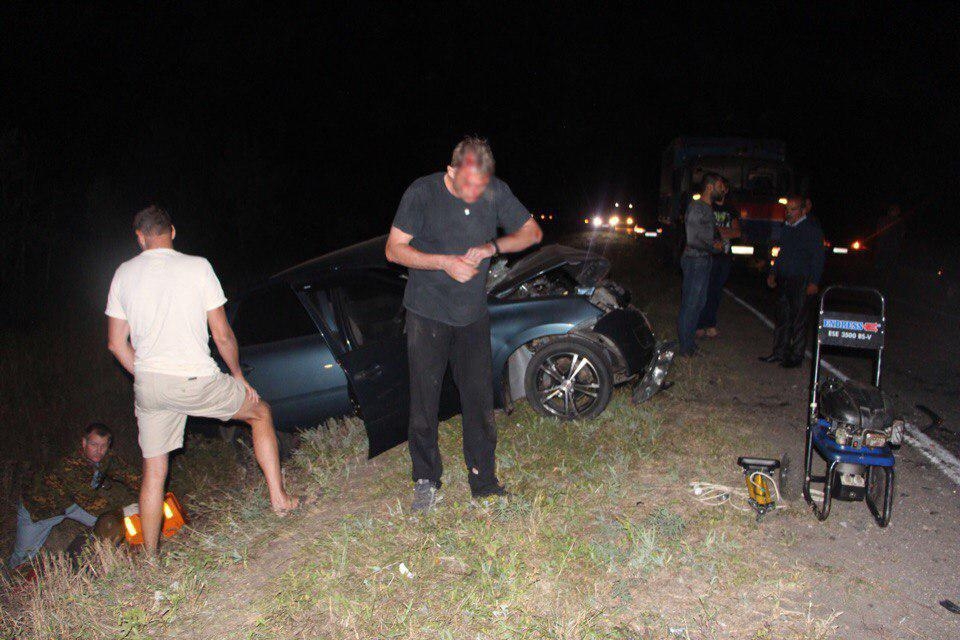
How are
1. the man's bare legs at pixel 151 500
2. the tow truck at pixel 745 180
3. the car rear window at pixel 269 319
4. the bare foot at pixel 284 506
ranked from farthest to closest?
the tow truck at pixel 745 180 → the car rear window at pixel 269 319 → the bare foot at pixel 284 506 → the man's bare legs at pixel 151 500

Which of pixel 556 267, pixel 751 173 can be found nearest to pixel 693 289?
pixel 556 267

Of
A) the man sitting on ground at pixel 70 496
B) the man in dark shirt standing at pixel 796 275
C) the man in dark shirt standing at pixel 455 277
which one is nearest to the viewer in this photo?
the man in dark shirt standing at pixel 455 277

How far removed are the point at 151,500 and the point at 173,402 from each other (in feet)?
2.15

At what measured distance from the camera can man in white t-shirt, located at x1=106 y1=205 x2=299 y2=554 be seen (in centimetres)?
370

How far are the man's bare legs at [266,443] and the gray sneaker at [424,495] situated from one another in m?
0.93

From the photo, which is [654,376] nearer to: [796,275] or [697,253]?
[697,253]

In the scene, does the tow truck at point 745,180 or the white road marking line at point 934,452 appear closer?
the white road marking line at point 934,452

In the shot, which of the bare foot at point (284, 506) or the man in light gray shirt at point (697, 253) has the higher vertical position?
the man in light gray shirt at point (697, 253)

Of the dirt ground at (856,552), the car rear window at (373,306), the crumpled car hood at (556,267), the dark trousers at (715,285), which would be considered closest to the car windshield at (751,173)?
the dark trousers at (715,285)

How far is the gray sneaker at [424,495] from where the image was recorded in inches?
163

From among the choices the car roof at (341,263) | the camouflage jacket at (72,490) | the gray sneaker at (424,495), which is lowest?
the camouflage jacket at (72,490)

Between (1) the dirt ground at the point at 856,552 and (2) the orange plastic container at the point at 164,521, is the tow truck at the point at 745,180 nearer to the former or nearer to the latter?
(1) the dirt ground at the point at 856,552

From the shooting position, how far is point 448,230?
367 cm

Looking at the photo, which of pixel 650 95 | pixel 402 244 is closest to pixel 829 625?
pixel 402 244
